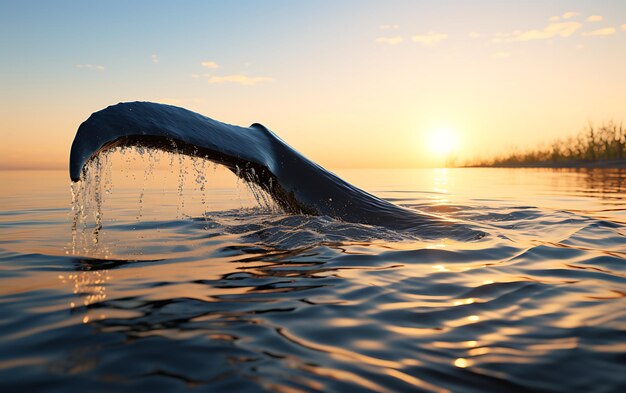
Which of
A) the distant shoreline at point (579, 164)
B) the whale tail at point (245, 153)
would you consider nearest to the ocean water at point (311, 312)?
the whale tail at point (245, 153)

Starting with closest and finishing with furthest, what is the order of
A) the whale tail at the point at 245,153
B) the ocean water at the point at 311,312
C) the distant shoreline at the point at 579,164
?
the ocean water at the point at 311,312 → the whale tail at the point at 245,153 → the distant shoreline at the point at 579,164

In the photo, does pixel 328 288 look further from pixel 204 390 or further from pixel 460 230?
pixel 460 230

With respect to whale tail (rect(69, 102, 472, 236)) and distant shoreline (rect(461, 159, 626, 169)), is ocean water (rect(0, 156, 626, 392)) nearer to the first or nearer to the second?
whale tail (rect(69, 102, 472, 236))

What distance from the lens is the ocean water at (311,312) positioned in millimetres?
2057

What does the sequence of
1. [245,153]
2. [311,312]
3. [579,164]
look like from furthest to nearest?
1. [579,164]
2. [245,153]
3. [311,312]

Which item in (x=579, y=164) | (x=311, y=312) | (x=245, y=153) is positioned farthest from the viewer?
(x=579, y=164)

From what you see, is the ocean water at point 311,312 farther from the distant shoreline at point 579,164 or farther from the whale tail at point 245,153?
the distant shoreline at point 579,164

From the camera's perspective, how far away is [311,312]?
291 cm

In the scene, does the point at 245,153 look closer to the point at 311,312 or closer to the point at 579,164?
the point at 311,312

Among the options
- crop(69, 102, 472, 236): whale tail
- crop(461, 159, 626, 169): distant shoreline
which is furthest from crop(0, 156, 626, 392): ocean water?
crop(461, 159, 626, 169): distant shoreline

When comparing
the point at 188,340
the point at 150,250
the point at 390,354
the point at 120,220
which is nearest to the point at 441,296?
the point at 390,354

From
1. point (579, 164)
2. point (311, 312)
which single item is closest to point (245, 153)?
point (311, 312)

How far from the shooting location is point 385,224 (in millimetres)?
6023

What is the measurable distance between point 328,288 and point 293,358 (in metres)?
1.29
